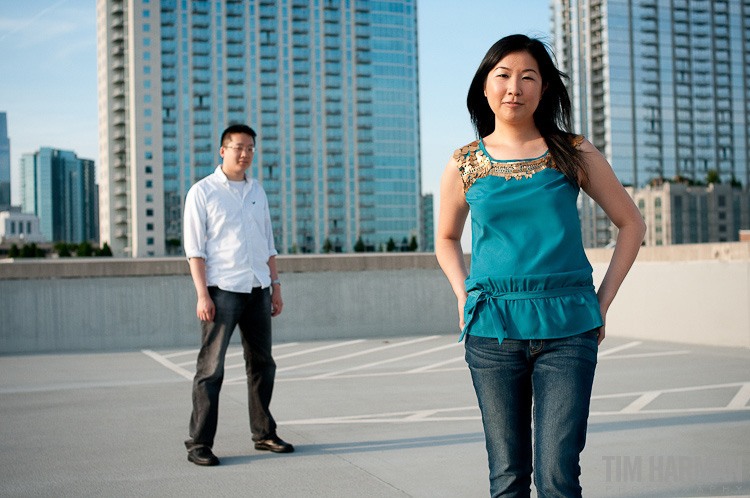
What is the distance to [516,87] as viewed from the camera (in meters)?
2.31

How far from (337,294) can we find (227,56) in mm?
118820

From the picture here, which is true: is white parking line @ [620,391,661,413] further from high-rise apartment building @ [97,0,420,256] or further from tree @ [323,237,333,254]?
tree @ [323,237,333,254]

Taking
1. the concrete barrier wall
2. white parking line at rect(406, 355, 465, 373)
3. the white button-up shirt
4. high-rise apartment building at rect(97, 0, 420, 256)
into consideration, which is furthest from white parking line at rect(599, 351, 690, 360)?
high-rise apartment building at rect(97, 0, 420, 256)

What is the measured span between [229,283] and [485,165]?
256cm

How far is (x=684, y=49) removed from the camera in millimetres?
137125

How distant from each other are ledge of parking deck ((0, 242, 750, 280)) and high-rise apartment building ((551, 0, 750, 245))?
11955 centimetres

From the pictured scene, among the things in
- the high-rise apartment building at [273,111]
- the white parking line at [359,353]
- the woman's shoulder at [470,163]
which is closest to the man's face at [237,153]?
the woman's shoulder at [470,163]

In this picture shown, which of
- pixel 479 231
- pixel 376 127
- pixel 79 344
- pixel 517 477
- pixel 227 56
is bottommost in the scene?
pixel 79 344

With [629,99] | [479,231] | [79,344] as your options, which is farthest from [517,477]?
[629,99]

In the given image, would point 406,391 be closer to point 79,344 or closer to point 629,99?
point 79,344

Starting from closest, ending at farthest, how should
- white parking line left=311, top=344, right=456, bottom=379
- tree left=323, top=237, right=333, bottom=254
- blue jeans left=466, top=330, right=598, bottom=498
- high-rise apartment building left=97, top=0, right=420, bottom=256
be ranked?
blue jeans left=466, top=330, right=598, bottom=498
white parking line left=311, top=344, right=456, bottom=379
high-rise apartment building left=97, top=0, right=420, bottom=256
tree left=323, top=237, right=333, bottom=254

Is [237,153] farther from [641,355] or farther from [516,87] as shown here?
[641,355]

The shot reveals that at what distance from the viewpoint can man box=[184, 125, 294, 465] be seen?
14.7 feet

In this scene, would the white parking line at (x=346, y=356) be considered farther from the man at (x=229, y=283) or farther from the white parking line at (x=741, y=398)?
the white parking line at (x=741, y=398)
